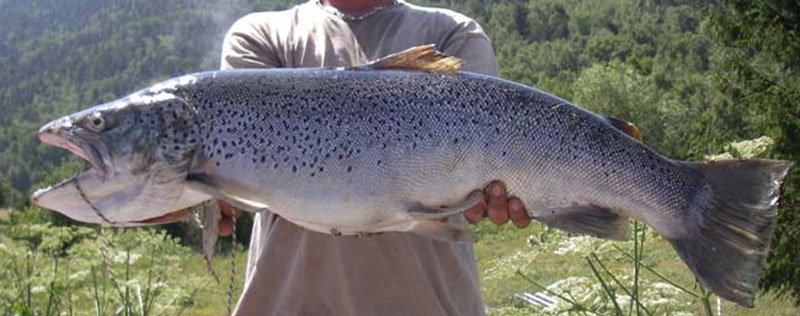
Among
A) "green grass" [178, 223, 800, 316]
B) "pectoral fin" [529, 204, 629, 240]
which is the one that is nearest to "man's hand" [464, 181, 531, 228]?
"pectoral fin" [529, 204, 629, 240]

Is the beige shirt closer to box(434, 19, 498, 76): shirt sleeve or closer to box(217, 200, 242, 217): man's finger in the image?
box(434, 19, 498, 76): shirt sleeve

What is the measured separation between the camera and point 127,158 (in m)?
3.13

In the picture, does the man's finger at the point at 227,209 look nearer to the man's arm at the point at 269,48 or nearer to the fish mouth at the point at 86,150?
the fish mouth at the point at 86,150

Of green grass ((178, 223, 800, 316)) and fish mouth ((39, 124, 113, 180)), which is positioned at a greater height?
fish mouth ((39, 124, 113, 180))

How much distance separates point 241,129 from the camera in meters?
3.15

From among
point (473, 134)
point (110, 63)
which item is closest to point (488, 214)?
point (473, 134)

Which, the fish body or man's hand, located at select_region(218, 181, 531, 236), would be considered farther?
man's hand, located at select_region(218, 181, 531, 236)

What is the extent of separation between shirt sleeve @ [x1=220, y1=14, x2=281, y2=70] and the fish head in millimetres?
668

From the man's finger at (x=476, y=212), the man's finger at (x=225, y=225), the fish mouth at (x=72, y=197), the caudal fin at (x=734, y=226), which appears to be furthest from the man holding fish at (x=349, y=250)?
the caudal fin at (x=734, y=226)

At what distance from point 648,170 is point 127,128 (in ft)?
5.95

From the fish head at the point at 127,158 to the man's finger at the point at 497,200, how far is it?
41.1 inches

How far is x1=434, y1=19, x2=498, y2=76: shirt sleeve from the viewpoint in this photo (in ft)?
12.8

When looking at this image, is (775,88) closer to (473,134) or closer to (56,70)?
(473,134)

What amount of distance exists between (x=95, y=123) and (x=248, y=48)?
91cm
